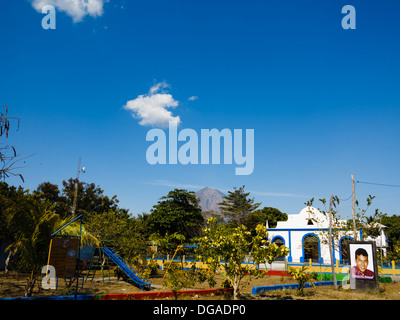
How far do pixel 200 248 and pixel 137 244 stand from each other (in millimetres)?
10675

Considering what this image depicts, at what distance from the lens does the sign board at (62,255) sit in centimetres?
1173

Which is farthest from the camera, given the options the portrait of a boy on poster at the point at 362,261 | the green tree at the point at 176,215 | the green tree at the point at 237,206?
the green tree at the point at 237,206

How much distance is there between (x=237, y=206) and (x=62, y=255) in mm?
65588

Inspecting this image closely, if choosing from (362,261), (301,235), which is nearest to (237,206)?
(301,235)

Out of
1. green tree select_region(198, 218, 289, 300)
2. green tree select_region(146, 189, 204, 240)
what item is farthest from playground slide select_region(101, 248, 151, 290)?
green tree select_region(146, 189, 204, 240)

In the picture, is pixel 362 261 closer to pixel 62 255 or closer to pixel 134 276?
pixel 134 276

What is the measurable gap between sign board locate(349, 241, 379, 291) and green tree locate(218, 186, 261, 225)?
51.8 m

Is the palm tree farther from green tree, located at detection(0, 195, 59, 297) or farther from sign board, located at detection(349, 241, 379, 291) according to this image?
sign board, located at detection(349, 241, 379, 291)

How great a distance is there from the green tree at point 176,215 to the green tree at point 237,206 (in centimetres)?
2786

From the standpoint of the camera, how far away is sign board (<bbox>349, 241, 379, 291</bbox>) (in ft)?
58.1

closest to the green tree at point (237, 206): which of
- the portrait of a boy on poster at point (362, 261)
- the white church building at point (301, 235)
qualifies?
the white church building at point (301, 235)

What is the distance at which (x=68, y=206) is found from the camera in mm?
41469

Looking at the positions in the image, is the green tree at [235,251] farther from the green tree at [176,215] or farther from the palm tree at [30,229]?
the green tree at [176,215]
